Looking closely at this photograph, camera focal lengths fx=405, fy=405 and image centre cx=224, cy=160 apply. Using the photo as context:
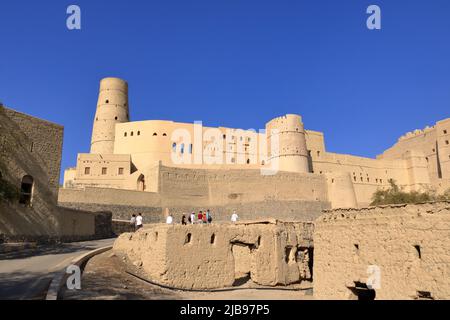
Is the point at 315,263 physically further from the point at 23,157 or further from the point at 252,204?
the point at 252,204

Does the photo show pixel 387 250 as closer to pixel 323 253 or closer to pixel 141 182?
pixel 323 253

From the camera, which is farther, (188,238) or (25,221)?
(25,221)

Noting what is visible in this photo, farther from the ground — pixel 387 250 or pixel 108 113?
pixel 108 113

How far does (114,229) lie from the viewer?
22609mm

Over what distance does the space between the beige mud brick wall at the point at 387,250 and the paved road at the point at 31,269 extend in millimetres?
7414

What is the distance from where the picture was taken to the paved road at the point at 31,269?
8.39m

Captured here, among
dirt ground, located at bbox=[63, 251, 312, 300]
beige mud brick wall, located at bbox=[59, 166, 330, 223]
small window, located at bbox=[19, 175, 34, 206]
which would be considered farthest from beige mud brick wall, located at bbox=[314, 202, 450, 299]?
beige mud brick wall, located at bbox=[59, 166, 330, 223]

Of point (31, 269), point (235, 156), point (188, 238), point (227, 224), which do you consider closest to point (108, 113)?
point (235, 156)

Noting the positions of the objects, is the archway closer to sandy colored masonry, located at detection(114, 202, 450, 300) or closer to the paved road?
the paved road

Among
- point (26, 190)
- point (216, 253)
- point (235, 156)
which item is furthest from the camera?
point (235, 156)

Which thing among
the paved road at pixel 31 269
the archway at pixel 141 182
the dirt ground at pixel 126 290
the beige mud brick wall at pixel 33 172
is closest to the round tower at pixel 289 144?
the archway at pixel 141 182

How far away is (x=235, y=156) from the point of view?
46.2 meters

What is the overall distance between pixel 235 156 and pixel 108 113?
1604 cm

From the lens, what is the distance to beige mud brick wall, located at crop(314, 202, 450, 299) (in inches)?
334
